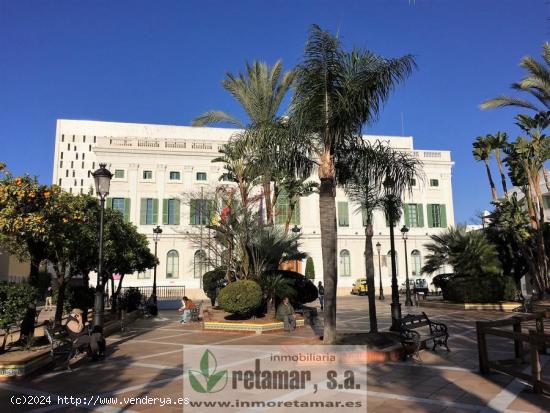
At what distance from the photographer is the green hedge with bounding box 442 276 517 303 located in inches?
856

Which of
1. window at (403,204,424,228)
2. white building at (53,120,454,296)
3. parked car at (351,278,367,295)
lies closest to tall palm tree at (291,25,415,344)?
white building at (53,120,454,296)

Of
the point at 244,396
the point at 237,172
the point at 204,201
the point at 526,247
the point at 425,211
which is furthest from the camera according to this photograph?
the point at 425,211

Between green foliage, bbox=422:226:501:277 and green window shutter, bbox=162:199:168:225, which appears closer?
green foliage, bbox=422:226:501:277

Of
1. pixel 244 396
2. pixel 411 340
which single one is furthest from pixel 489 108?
pixel 244 396

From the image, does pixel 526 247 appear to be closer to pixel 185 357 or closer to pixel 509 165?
pixel 509 165

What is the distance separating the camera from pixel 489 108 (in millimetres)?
20656

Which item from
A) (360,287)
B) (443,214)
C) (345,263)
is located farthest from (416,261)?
(360,287)

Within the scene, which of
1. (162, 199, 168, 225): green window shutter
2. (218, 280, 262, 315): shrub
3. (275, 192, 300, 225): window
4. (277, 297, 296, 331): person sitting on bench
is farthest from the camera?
(162, 199, 168, 225): green window shutter

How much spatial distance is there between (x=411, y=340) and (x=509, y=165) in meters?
17.0

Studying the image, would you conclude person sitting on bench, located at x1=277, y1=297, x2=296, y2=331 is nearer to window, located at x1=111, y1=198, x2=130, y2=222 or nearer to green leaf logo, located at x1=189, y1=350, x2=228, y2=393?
green leaf logo, located at x1=189, y1=350, x2=228, y2=393

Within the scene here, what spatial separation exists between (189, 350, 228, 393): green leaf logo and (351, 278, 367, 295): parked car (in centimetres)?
3162

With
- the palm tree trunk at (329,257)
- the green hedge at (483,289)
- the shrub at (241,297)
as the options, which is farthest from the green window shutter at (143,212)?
the palm tree trunk at (329,257)

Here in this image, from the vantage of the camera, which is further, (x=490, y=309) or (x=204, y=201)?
(x=204, y=201)

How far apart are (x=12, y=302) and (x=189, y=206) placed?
93.6 feet
